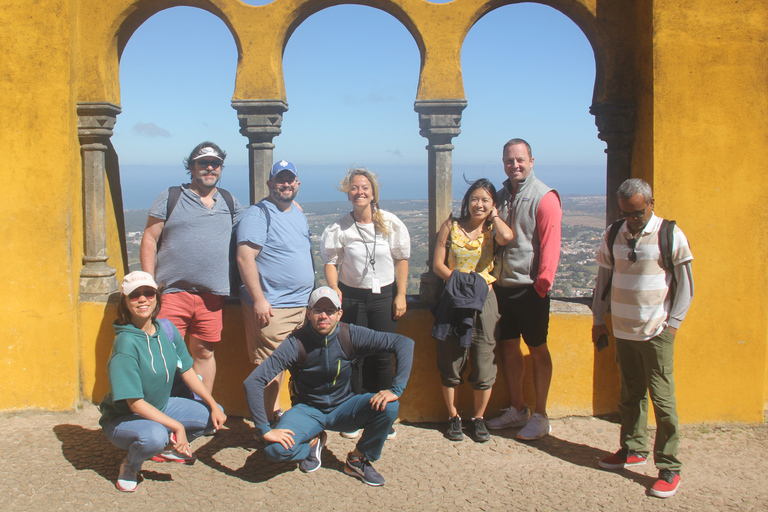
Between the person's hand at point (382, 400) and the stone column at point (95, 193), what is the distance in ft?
7.68

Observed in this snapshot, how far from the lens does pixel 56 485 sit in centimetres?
343

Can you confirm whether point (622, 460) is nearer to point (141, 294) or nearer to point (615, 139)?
point (615, 139)

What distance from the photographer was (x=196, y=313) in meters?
4.05

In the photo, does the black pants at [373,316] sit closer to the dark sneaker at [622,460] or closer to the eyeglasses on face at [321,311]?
the eyeglasses on face at [321,311]

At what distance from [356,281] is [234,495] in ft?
4.66

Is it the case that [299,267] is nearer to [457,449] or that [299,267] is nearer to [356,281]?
[356,281]

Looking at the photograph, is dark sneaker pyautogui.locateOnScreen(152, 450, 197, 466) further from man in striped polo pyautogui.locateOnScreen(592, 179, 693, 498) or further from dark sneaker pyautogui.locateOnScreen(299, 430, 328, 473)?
man in striped polo pyautogui.locateOnScreen(592, 179, 693, 498)

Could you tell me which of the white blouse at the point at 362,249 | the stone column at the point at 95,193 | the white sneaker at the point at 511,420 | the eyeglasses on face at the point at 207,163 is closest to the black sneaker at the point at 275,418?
the white blouse at the point at 362,249

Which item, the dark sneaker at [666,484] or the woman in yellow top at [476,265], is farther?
the woman in yellow top at [476,265]

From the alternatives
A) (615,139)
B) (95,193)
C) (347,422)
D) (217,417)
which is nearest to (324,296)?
(347,422)

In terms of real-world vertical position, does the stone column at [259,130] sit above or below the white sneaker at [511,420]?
above

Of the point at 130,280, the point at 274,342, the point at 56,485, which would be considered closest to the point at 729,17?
the point at 274,342

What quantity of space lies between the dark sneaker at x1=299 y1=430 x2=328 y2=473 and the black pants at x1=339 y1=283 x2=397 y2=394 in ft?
1.36

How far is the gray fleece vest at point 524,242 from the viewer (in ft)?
12.7
